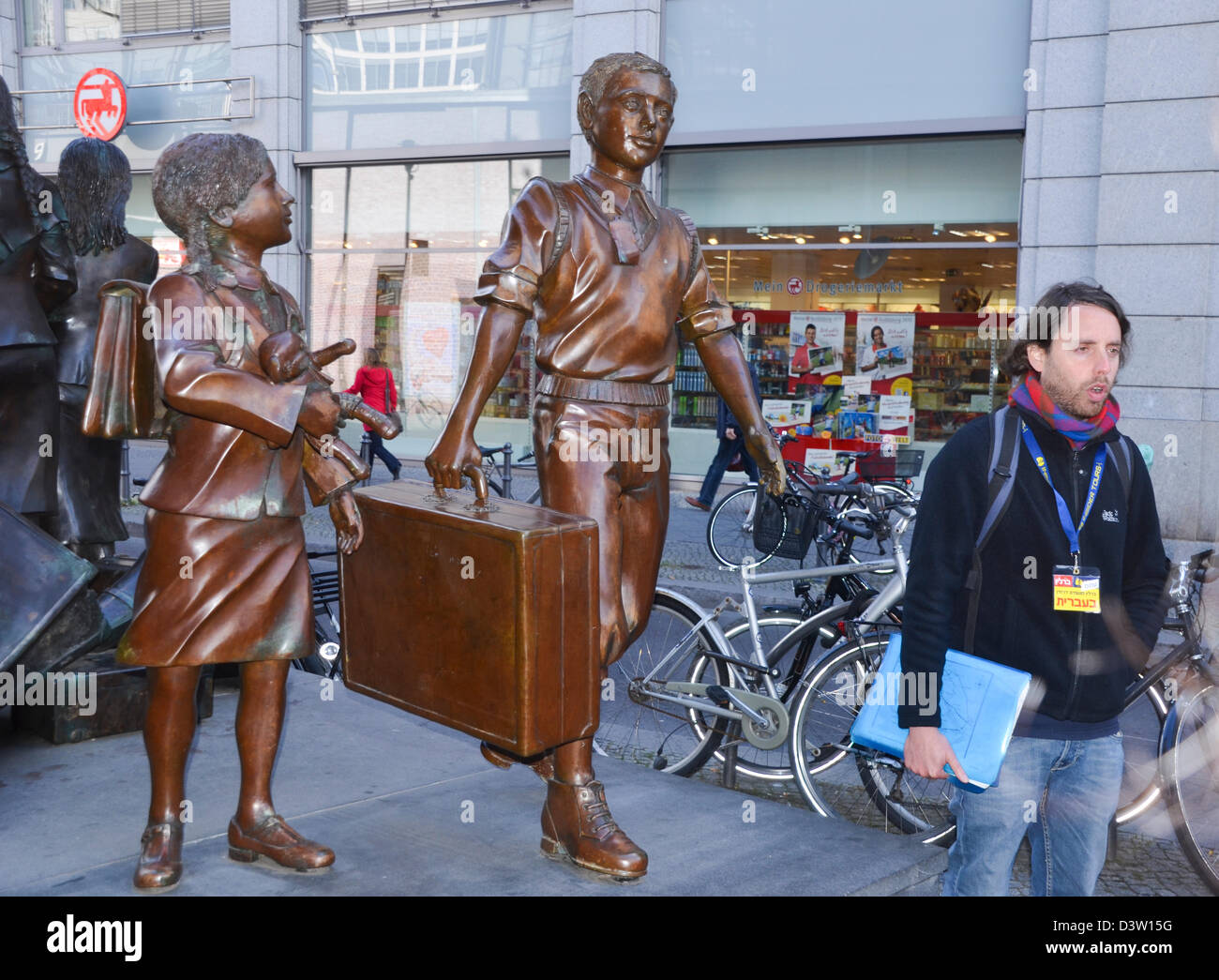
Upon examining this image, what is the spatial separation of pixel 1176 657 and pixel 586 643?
2.33m

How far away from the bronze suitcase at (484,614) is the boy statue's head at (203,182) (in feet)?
2.73

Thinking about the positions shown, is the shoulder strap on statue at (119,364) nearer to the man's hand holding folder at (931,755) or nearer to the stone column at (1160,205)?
the man's hand holding folder at (931,755)

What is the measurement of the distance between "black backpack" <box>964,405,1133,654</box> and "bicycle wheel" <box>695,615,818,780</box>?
208 centimetres

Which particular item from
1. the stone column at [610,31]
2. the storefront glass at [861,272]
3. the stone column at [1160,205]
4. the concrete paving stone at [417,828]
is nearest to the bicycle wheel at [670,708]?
the concrete paving stone at [417,828]

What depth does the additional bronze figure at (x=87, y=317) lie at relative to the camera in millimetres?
5871

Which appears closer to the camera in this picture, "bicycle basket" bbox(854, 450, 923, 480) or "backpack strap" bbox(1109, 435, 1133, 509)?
"backpack strap" bbox(1109, 435, 1133, 509)

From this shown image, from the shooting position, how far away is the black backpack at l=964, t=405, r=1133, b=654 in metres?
2.88

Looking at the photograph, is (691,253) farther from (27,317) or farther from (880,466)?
(880,466)

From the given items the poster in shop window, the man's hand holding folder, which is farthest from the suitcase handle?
the poster in shop window

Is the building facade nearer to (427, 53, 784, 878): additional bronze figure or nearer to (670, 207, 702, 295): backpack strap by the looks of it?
(670, 207, 702, 295): backpack strap

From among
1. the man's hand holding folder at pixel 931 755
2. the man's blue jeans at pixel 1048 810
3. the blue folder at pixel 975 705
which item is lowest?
the man's blue jeans at pixel 1048 810

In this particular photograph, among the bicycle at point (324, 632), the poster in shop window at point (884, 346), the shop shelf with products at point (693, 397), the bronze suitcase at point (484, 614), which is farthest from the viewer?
the shop shelf with products at point (693, 397)

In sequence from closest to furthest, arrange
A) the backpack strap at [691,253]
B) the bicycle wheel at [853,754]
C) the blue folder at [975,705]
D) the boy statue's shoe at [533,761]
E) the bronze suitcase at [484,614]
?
the blue folder at [975,705] → the bronze suitcase at [484,614] → the boy statue's shoe at [533,761] → the backpack strap at [691,253] → the bicycle wheel at [853,754]
